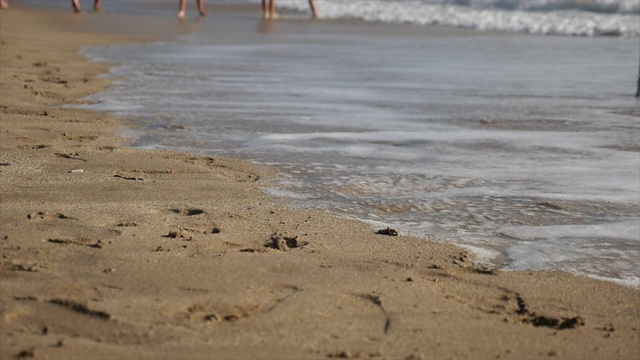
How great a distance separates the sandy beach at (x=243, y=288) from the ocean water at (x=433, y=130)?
295mm

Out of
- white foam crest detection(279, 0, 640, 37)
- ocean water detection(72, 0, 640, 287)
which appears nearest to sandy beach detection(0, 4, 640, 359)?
ocean water detection(72, 0, 640, 287)

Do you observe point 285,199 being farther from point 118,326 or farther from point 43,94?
point 43,94

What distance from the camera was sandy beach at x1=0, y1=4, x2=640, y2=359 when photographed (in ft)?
8.50

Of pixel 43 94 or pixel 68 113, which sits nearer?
pixel 68 113

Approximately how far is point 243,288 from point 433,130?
3.71 metres

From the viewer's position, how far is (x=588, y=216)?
13.9 ft

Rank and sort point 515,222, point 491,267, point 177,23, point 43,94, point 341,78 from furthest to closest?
point 177,23
point 341,78
point 43,94
point 515,222
point 491,267

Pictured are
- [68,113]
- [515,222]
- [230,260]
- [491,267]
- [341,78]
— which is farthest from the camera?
[341,78]

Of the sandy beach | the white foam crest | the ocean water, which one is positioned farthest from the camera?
the white foam crest

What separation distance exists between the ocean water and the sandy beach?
295 millimetres

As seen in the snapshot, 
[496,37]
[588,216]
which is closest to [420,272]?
[588,216]

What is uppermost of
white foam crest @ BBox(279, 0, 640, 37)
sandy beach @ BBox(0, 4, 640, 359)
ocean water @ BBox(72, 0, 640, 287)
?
sandy beach @ BBox(0, 4, 640, 359)

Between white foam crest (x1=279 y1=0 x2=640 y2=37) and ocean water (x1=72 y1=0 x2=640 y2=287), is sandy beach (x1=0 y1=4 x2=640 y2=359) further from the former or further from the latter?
white foam crest (x1=279 y1=0 x2=640 y2=37)

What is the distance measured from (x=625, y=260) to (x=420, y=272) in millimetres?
858
